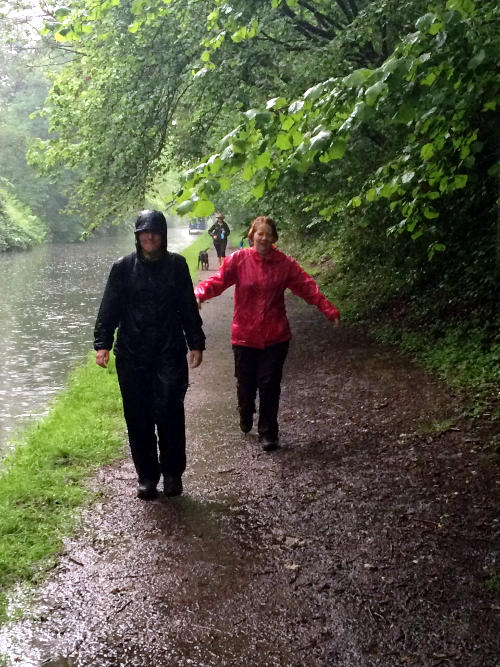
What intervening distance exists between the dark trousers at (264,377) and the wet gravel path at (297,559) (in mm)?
314

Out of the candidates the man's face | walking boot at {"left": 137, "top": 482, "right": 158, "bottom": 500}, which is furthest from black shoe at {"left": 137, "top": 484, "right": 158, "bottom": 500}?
the man's face

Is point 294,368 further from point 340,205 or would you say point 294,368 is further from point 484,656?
point 484,656

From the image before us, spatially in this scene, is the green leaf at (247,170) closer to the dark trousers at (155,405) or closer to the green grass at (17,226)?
the dark trousers at (155,405)

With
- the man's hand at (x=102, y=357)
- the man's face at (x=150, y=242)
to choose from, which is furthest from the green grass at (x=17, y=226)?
the man's face at (x=150, y=242)

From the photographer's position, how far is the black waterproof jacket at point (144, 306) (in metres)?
4.37

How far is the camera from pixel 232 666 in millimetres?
2951

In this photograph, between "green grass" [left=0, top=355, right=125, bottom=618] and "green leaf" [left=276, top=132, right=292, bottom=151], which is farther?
"green grass" [left=0, top=355, right=125, bottom=618]

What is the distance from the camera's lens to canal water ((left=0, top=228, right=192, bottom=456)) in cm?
916

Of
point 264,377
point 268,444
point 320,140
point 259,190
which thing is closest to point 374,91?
point 320,140

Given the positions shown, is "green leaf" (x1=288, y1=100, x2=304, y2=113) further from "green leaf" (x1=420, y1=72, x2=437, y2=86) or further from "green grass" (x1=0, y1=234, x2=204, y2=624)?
"green grass" (x1=0, y1=234, x2=204, y2=624)

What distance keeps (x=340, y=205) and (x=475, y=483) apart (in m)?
5.10

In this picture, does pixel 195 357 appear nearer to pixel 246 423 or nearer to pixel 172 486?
pixel 172 486

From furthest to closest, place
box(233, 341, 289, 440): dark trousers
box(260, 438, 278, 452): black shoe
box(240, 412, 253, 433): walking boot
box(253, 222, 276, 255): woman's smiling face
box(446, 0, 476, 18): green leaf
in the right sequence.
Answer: box(240, 412, 253, 433): walking boot < box(260, 438, 278, 452): black shoe < box(233, 341, 289, 440): dark trousers < box(253, 222, 276, 255): woman's smiling face < box(446, 0, 476, 18): green leaf

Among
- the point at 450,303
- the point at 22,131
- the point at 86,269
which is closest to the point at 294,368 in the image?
the point at 450,303
